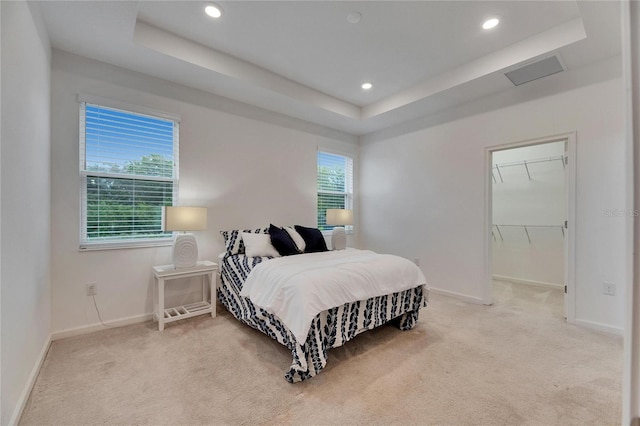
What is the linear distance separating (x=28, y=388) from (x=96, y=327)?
103 cm

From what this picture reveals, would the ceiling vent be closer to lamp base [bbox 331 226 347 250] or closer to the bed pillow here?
lamp base [bbox 331 226 347 250]

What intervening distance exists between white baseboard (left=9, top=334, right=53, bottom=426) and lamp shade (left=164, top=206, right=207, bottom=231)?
130cm

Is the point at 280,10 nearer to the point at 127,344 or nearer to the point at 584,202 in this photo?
the point at 127,344

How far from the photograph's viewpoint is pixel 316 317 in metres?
2.09

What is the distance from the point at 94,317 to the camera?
110 inches

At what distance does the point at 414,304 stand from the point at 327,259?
986mm

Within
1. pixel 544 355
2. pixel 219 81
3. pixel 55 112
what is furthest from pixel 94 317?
pixel 544 355

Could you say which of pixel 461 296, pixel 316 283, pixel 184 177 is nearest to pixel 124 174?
pixel 184 177

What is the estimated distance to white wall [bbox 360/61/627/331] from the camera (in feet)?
9.30

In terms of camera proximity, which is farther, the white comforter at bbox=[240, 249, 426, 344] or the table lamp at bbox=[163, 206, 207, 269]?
the table lamp at bbox=[163, 206, 207, 269]

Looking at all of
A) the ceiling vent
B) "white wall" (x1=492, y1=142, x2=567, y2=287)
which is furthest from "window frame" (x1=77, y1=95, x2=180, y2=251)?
"white wall" (x1=492, y1=142, x2=567, y2=287)

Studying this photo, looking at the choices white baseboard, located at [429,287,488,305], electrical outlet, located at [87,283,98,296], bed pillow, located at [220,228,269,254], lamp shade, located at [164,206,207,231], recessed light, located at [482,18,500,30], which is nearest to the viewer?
recessed light, located at [482,18,500,30]

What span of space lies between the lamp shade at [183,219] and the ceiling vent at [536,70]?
3.64m

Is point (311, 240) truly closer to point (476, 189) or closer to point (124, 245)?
point (124, 245)
